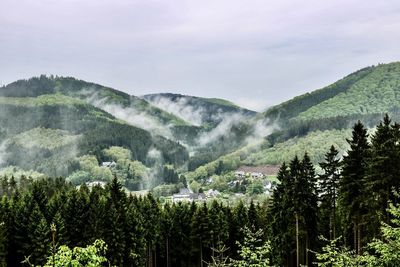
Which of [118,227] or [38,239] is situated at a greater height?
[118,227]

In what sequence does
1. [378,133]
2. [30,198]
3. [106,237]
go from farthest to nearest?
[30,198] < [106,237] < [378,133]

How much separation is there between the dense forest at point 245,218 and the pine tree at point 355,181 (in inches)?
3.7

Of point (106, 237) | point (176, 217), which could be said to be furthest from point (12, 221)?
point (176, 217)

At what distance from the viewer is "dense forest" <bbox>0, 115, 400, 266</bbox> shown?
133 ft

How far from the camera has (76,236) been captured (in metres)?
69.8

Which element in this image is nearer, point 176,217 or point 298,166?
point 298,166

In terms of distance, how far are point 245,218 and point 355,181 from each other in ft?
138

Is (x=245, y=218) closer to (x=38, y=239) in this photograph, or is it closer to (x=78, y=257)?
(x=38, y=239)

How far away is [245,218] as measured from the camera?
275 ft

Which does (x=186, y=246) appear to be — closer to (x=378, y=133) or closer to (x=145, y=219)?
(x=145, y=219)

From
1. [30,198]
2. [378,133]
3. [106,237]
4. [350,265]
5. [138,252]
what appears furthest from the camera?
[30,198]

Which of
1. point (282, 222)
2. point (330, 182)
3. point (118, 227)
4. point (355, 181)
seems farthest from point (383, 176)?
point (118, 227)

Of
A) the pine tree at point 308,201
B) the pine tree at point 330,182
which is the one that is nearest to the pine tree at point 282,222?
the pine tree at point 308,201

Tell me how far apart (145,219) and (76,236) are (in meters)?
13.0
